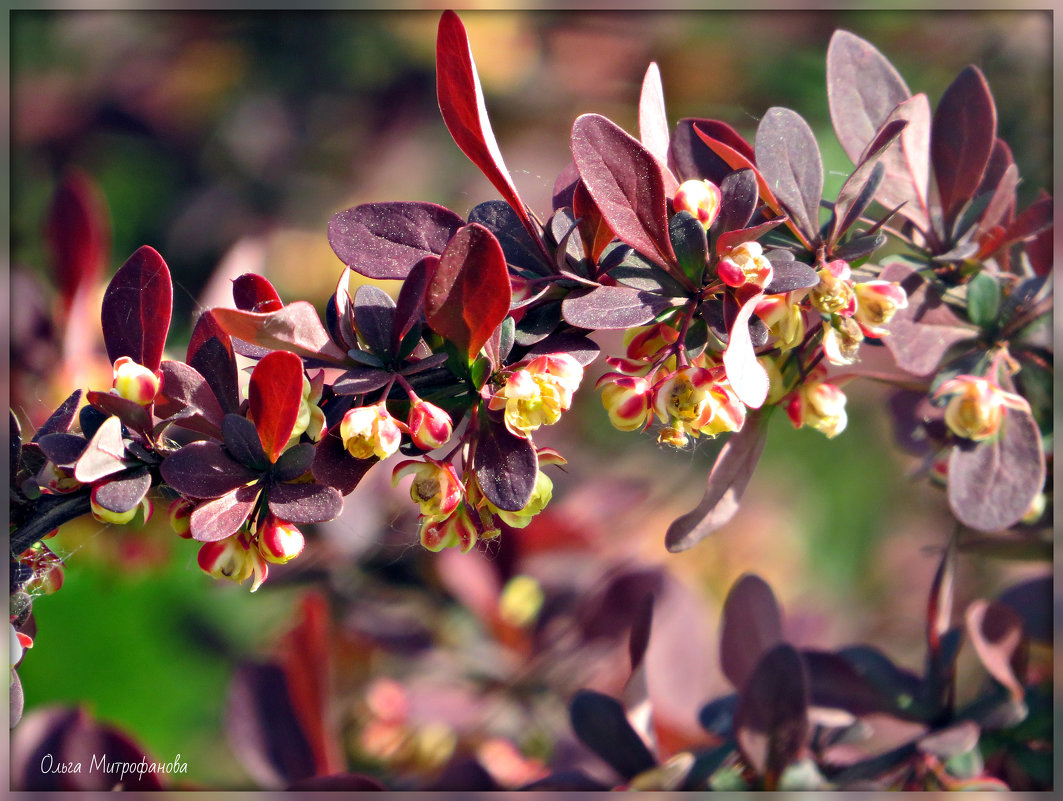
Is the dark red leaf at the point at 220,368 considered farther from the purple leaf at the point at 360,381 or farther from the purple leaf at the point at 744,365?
the purple leaf at the point at 744,365

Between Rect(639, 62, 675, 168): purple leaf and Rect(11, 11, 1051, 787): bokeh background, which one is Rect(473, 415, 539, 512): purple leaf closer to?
Rect(639, 62, 675, 168): purple leaf

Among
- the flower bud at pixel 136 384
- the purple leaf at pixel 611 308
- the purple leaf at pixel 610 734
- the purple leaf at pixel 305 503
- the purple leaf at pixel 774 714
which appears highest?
the purple leaf at pixel 611 308

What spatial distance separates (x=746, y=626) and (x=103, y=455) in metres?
0.55

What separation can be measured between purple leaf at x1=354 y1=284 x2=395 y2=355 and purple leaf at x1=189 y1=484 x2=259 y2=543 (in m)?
0.09

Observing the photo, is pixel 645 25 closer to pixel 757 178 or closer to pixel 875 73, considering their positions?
pixel 875 73

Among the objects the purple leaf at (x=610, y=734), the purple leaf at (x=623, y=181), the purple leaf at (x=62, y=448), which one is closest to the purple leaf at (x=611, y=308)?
the purple leaf at (x=623, y=181)

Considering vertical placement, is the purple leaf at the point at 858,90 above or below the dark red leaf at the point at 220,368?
above

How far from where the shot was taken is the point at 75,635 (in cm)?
150

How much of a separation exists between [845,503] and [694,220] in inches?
67.8

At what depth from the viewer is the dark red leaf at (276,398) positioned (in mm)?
350

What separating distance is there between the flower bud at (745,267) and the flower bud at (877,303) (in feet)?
0.25

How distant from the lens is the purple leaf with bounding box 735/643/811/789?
0.58 m

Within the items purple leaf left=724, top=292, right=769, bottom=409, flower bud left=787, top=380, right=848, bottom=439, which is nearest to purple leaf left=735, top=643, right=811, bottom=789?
flower bud left=787, top=380, right=848, bottom=439

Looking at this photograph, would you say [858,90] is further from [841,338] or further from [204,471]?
[204,471]
